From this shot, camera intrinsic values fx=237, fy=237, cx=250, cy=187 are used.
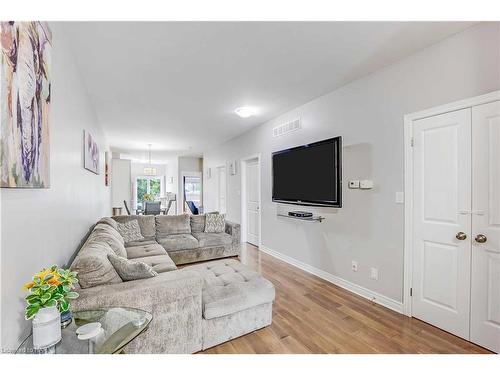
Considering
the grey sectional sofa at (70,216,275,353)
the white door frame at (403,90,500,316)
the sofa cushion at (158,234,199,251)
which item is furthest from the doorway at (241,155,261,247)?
the white door frame at (403,90,500,316)

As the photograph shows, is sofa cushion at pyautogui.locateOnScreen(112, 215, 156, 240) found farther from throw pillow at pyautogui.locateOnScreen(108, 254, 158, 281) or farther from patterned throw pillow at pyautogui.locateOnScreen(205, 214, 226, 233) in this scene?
throw pillow at pyautogui.locateOnScreen(108, 254, 158, 281)

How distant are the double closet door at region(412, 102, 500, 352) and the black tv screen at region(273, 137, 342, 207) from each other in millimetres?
816

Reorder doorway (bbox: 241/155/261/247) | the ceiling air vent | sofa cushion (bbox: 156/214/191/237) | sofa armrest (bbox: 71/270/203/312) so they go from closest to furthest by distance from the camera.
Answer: sofa armrest (bbox: 71/270/203/312) < the ceiling air vent < sofa cushion (bbox: 156/214/191/237) < doorway (bbox: 241/155/261/247)

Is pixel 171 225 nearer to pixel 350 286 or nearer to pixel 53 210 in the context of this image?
pixel 53 210

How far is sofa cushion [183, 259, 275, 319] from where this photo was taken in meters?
1.87

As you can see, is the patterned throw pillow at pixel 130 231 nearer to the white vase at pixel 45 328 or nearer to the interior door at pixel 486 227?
the white vase at pixel 45 328

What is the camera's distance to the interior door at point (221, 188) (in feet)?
22.8

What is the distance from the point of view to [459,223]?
203 cm

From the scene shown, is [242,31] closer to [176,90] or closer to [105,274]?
[176,90]

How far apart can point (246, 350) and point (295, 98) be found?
3099mm

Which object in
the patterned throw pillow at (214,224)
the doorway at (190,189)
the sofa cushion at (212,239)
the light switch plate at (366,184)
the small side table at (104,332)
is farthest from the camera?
the doorway at (190,189)

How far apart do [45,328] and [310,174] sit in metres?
2.98

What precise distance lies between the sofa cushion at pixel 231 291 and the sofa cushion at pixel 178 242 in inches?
63.5

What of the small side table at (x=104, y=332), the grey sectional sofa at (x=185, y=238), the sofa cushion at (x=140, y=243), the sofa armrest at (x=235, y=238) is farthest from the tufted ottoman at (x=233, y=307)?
the sofa armrest at (x=235, y=238)
